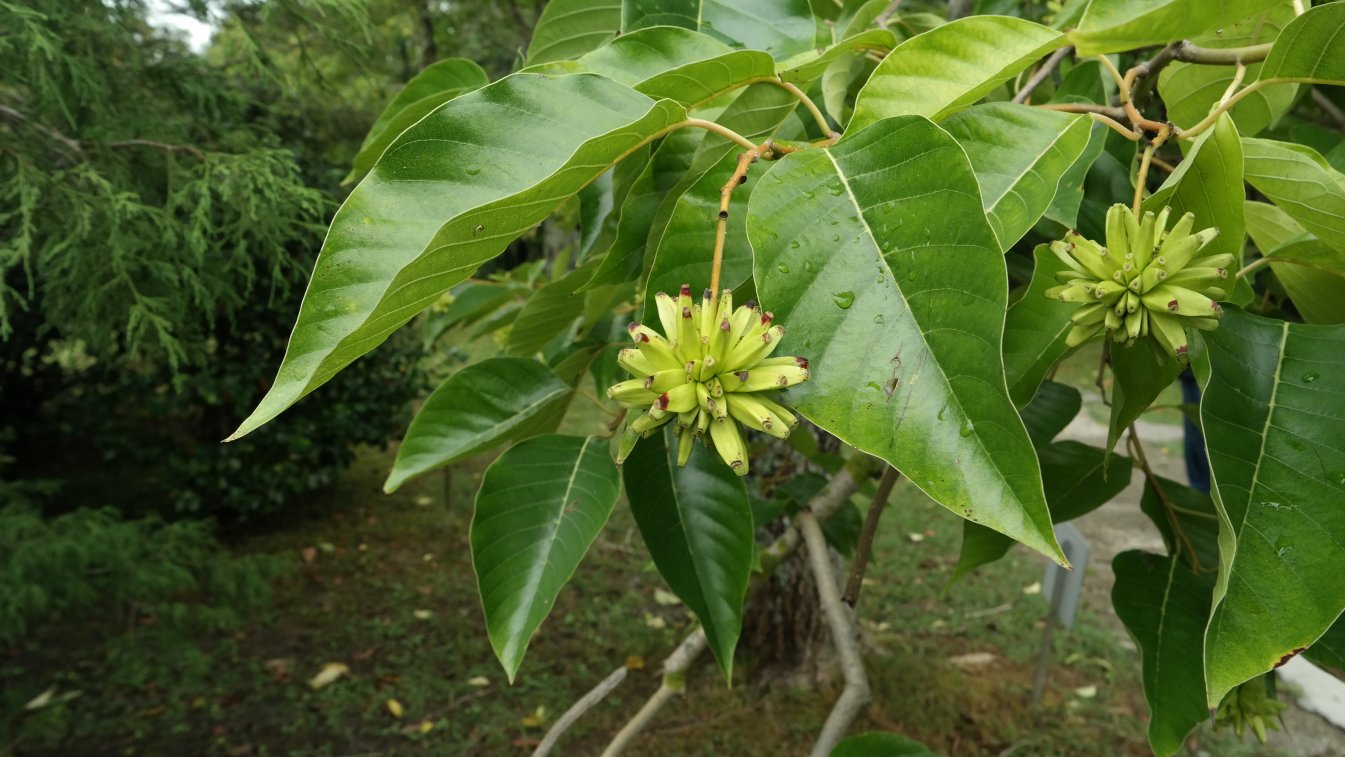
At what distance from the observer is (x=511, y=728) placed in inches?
140

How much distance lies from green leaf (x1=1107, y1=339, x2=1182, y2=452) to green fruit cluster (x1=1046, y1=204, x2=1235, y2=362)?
0.03 meters

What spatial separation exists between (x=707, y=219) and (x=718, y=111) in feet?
0.80

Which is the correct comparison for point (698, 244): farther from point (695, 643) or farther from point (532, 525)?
point (695, 643)

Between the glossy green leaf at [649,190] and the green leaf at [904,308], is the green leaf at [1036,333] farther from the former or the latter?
the glossy green leaf at [649,190]

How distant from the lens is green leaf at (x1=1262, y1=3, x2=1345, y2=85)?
28.6 inches

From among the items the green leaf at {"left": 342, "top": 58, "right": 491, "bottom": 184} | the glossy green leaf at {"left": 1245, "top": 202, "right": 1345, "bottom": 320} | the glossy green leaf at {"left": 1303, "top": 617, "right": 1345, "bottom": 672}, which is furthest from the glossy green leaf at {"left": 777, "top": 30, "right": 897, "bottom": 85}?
the glossy green leaf at {"left": 1303, "top": 617, "right": 1345, "bottom": 672}

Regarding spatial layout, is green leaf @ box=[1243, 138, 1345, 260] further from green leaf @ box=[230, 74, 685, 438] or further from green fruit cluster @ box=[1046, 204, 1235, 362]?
green leaf @ box=[230, 74, 685, 438]

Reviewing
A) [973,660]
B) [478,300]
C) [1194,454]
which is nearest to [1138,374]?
[478,300]

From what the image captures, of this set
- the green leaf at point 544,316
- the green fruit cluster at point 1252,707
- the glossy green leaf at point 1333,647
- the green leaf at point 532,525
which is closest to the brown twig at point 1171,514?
the glossy green leaf at point 1333,647

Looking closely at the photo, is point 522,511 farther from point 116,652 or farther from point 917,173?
point 116,652

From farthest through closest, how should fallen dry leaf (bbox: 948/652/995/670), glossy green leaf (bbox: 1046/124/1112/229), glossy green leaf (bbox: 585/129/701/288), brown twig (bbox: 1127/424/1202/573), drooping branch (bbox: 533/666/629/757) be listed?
fallen dry leaf (bbox: 948/652/995/670), brown twig (bbox: 1127/424/1202/573), drooping branch (bbox: 533/666/629/757), glossy green leaf (bbox: 585/129/701/288), glossy green leaf (bbox: 1046/124/1112/229)

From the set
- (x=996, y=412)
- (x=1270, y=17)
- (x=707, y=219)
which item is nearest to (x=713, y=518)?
(x=707, y=219)

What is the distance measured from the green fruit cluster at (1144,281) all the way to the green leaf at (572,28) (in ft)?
2.77

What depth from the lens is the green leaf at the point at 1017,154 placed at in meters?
0.73
